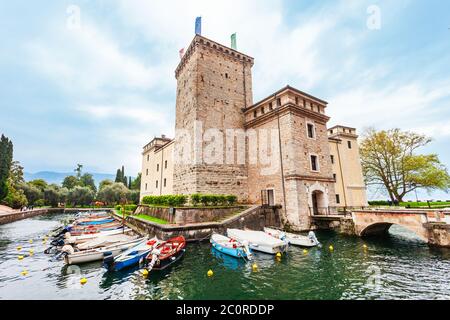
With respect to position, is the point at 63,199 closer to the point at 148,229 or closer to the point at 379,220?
the point at 148,229

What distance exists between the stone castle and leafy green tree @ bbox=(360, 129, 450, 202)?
4.79m

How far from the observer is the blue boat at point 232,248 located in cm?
1107

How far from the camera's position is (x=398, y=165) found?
99.4 feet

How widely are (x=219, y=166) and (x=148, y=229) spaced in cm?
990

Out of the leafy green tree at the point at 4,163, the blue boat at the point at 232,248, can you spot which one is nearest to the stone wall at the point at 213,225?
the blue boat at the point at 232,248

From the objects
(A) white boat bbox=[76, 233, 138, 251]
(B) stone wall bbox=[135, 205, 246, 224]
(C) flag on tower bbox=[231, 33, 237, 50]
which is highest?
(C) flag on tower bbox=[231, 33, 237, 50]

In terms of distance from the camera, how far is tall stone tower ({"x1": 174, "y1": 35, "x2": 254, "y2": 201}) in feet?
73.6

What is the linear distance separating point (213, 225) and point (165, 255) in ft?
19.6

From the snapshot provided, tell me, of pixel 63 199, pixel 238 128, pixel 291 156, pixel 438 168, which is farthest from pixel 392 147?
pixel 63 199

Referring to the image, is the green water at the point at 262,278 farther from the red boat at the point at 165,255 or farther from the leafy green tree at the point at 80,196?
the leafy green tree at the point at 80,196

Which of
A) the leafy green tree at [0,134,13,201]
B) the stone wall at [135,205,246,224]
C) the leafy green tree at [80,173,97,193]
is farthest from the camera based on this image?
the leafy green tree at [80,173,97,193]

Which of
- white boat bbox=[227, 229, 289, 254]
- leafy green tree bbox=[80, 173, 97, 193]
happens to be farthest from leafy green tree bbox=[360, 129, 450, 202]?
leafy green tree bbox=[80, 173, 97, 193]

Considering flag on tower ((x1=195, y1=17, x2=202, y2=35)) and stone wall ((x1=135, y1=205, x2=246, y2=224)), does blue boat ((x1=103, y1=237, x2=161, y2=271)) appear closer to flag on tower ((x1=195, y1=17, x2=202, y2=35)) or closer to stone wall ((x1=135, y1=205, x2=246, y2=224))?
stone wall ((x1=135, y1=205, x2=246, y2=224))

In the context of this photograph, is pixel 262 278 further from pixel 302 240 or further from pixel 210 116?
pixel 210 116
